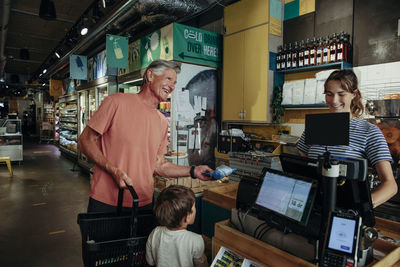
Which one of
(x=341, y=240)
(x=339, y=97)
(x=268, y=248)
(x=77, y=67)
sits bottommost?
(x=268, y=248)

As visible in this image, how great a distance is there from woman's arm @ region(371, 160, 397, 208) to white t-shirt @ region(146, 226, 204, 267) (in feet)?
3.44

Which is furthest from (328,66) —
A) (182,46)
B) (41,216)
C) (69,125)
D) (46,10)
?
(69,125)

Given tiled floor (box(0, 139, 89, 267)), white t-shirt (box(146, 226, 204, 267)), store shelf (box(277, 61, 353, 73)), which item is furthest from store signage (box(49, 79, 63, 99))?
white t-shirt (box(146, 226, 204, 267))

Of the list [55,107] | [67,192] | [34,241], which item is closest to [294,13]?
[34,241]

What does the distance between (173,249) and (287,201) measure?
70 cm

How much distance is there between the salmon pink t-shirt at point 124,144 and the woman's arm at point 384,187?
1.43m

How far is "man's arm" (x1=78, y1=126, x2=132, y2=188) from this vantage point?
165cm

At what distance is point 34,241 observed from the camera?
3.79 meters

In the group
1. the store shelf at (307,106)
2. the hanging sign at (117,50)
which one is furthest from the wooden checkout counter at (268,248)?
the hanging sign at (117,50)

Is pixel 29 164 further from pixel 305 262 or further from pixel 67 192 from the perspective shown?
pixel 305 262

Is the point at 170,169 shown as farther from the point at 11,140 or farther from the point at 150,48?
the point at 11,140

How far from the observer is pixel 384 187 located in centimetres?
176

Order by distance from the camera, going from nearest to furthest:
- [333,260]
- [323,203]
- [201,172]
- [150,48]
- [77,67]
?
1. [333,260]
2. [323,203]
3. [201,172]
4. [150,48]
5. [77,67]

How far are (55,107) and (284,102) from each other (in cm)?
1600
